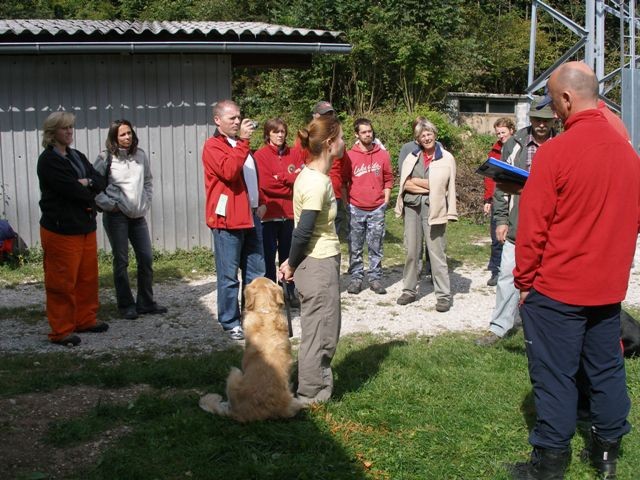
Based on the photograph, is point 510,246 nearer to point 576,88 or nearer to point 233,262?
point 233,262

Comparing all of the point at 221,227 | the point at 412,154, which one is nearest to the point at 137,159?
the point at 221,227

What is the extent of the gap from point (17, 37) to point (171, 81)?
6.75 feet

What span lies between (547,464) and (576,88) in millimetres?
1999

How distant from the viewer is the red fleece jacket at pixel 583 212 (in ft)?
12.1

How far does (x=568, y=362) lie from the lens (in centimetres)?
387

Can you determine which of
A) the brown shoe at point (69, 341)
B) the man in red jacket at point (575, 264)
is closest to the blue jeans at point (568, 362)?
the man in red jacket at point (575, 264)

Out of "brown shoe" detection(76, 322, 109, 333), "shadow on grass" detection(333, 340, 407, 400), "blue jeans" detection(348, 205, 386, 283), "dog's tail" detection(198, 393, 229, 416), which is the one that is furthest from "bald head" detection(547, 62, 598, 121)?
"blue jeans" detection(348, 205, 386, 283)

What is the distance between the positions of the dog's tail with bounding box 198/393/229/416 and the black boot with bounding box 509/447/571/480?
1.88 m

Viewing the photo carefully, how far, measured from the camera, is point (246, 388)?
4.75 meters

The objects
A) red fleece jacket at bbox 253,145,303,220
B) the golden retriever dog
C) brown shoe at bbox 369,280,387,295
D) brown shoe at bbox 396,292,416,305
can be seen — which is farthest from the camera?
brown shoe at bbox 369,280,387,295

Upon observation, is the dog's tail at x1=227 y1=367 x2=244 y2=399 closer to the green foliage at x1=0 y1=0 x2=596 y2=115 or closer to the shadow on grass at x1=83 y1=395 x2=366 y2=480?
the shadow on grass at x1=83 y1=395 x2=366 y2=480

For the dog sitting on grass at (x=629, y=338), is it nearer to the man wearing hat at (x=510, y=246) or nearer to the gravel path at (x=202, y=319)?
the man wearing hat at (x=510, y=246)

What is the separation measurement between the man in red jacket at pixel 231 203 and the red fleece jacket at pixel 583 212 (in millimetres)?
3426

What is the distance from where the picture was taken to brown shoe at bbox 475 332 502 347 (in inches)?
261
